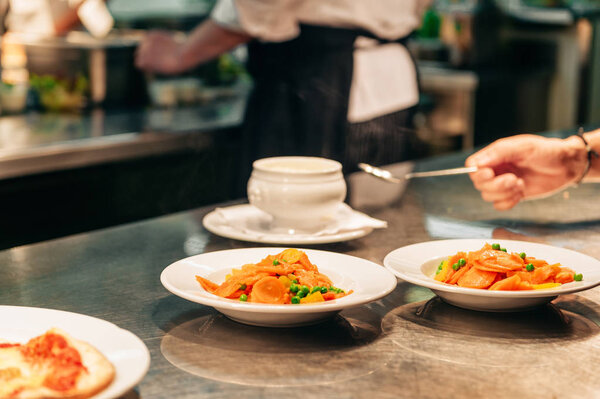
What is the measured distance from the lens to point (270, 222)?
146 cm

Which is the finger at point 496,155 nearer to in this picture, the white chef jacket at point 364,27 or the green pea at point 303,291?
the green pea at point 303,291

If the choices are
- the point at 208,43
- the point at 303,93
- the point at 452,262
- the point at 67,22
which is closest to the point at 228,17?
the point at 208,43

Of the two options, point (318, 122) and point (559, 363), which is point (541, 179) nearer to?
point (559, 363)

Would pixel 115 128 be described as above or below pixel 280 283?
below

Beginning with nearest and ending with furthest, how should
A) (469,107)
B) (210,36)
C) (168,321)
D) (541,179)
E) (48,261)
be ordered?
(168,321) < (48,261) < (541,179) < (210,36) < (469,107)

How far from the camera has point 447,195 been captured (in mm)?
1785

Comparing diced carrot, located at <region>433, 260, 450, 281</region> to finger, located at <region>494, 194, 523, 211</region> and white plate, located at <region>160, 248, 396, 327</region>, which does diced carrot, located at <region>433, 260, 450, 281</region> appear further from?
finger, located at <region>494, 194, 523, 211</region>

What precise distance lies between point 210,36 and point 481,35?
2.88 meters

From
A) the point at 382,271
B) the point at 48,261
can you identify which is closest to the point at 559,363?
the point at 382,271

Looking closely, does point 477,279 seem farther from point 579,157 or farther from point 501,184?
point 579,157

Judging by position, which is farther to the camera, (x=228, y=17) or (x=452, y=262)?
(x=228, y=17)

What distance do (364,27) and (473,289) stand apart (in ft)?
5.48

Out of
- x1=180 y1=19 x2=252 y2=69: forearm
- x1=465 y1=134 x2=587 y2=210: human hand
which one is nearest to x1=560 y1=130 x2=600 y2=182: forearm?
x1=465 y1=134 x2=587 y2=210: human hand

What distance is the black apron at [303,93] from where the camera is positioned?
2488 mm
